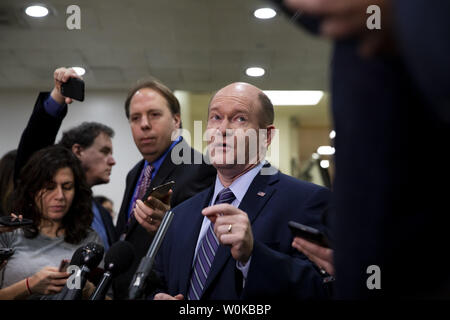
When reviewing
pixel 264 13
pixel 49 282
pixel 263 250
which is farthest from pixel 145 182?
pixel 264 13

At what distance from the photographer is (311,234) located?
98 cm

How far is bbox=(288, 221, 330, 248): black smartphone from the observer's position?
3.16 feet

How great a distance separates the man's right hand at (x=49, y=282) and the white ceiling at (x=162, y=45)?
106 inches

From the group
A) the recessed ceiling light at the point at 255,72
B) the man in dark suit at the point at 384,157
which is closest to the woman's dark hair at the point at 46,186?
the man in dark suit at the point at 384,157

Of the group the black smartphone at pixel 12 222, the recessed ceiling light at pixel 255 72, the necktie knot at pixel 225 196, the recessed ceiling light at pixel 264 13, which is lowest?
the black smartphone at pixel 12 222

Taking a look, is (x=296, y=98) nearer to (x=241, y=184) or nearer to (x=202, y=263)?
(x=241, y=184)

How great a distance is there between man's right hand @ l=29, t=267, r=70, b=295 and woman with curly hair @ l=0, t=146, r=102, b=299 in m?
0.13

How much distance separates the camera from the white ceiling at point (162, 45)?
13.3ft

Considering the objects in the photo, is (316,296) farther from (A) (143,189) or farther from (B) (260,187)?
(A) (143,189)

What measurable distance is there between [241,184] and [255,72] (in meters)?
3.99

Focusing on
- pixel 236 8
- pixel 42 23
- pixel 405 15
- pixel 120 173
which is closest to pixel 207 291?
pixel 405 15

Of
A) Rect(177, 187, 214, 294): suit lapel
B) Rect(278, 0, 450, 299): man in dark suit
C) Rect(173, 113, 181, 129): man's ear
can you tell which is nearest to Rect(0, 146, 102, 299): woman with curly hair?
Rect(173, 113, 181, 129): man's ear

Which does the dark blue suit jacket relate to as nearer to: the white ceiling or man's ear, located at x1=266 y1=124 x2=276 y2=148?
man's ear, located at x1=266 y1=124 x2=276 y2=148

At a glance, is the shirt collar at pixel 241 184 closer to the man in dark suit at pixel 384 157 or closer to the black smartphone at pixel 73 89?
the black smartphone at pixel 73 89
